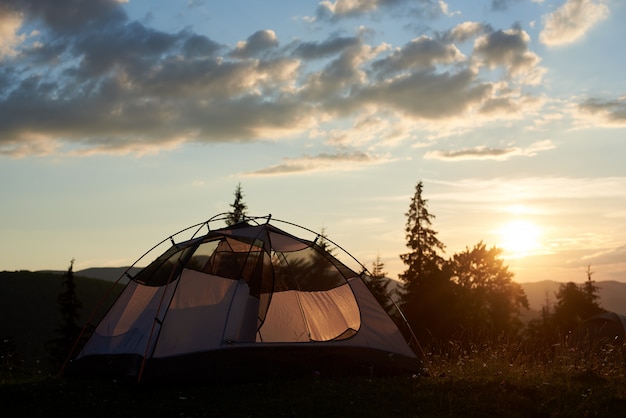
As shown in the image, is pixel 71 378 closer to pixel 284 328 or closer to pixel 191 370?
pixel 191 370

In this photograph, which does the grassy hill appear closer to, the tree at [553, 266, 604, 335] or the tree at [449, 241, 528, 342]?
the tree at [449, 241, 528, 342]

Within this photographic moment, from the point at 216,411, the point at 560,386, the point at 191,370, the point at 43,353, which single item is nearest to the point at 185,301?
the point at 191,370

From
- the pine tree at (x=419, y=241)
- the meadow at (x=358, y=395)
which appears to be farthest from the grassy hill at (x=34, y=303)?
the meadow at (x=358, y=395)

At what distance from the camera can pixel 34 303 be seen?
279 feet

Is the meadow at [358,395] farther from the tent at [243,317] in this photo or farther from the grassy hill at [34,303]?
the grassy hill at [34,303]

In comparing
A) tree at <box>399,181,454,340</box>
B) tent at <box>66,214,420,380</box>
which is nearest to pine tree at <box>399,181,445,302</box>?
tree at <box>399,181,454,340</box>

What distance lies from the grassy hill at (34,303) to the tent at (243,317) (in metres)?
61.5

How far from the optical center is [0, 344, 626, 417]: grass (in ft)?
31.1

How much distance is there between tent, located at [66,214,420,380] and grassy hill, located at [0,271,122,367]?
61.5m

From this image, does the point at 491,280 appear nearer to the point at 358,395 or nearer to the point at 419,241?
the point at 419,241

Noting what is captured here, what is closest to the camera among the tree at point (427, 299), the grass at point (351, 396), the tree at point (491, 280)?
the grass at point (351, 396)

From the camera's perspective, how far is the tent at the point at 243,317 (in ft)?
37.7

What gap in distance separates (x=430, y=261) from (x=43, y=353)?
139 ft

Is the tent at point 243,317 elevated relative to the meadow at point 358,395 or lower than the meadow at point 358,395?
elevated
